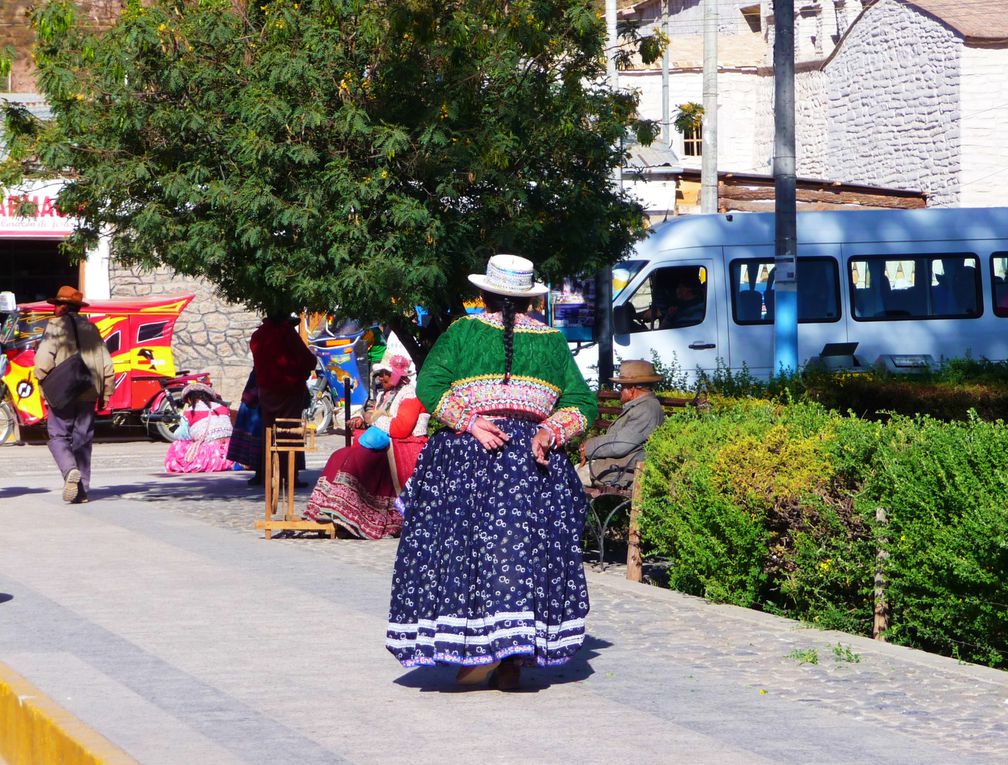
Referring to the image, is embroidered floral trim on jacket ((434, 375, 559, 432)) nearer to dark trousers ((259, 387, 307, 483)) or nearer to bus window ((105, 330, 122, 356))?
dark trousers ((259, 387, 307, 483))

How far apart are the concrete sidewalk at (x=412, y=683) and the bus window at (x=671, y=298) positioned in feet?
33.7

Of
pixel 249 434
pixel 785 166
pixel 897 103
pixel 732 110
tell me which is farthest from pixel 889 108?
pixel 249 434

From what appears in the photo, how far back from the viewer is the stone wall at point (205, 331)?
25922mm

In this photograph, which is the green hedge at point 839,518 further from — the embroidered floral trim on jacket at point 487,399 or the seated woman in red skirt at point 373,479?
the seated woman in red skirt at point 373,479

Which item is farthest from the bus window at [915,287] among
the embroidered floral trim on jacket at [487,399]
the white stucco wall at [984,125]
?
the embroidered floral trim on jacket at [487,399]

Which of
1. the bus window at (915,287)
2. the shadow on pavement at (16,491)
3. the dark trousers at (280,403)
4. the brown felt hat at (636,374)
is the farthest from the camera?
the bus window at (915,287)

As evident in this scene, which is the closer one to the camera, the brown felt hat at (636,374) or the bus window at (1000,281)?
the brown felt hat at (636,374)

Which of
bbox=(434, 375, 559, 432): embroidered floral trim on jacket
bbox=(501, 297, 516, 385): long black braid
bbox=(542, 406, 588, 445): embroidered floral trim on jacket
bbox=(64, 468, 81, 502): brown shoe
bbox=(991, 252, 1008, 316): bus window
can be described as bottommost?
bbox=(64, 468, 81, 502): brown shoe

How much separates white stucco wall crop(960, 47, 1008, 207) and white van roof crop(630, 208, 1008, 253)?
11629mm

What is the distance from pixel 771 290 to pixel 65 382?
9.38 meters

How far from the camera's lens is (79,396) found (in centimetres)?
1366

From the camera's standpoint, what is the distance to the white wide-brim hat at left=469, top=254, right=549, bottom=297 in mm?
6211

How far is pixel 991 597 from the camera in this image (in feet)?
21.6

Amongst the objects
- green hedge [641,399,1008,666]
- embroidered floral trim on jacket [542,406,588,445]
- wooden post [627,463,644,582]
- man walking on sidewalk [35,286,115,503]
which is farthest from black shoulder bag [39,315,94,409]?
embroidered floral trim on jacket [542,406,588,445]
